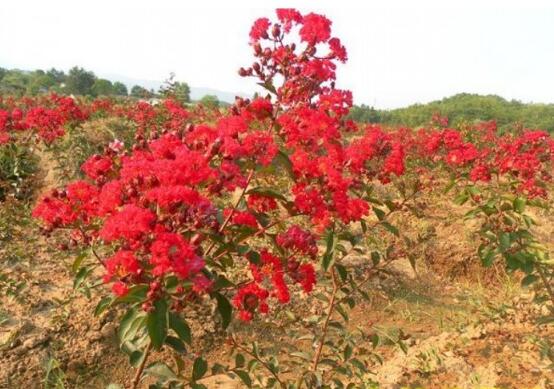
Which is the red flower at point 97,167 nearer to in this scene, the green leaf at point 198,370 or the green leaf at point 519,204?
the green leaf at point 198,370

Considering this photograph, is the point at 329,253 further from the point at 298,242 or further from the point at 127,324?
the point at 127,324

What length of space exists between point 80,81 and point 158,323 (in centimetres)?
5906

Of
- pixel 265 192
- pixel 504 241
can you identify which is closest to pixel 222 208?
pixel 265 192

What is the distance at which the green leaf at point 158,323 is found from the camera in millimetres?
1759

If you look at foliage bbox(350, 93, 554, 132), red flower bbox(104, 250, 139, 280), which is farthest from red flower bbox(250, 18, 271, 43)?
foliage bbox(350, 93, 554, 132)

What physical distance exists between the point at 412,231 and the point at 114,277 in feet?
18.8

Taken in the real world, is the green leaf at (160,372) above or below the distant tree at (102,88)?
above

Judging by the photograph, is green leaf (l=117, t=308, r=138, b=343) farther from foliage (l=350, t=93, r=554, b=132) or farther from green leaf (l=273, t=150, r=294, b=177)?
foliage (l=350, t=93, r=554, b=132)

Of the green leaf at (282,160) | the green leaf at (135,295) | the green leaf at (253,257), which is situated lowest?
the green leaf at (135,295)

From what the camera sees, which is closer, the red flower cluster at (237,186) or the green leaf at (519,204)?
the red flower cluster at (237,186)

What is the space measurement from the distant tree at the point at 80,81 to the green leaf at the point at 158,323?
5307cm

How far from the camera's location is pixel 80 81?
5506 cm

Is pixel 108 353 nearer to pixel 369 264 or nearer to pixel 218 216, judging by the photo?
→ pixel 218 216

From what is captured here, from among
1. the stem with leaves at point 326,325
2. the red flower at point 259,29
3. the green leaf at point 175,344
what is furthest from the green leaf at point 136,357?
the red flower at point 259,29
